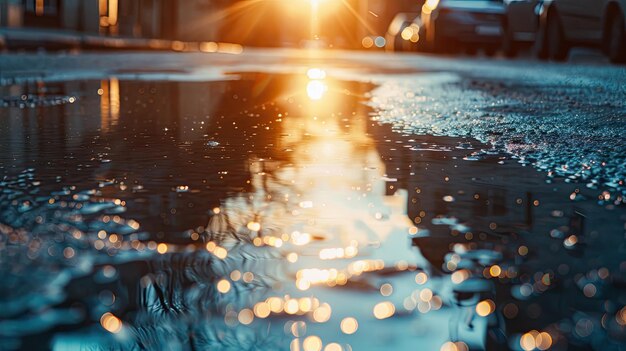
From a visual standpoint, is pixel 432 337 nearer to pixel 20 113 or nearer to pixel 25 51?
pixel 20 113

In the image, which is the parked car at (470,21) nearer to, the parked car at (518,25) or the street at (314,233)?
the parked car at (518,25)

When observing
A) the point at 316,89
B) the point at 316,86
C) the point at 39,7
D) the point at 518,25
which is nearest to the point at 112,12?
the point at 39,7

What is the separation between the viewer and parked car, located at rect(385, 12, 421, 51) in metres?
32.1

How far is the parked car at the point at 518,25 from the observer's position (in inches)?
877

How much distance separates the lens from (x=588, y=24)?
635 inches

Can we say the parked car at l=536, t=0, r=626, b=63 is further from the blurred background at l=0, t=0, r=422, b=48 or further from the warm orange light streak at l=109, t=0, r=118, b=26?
the warm orange light streak at l=109, t=0, r=118, b=26

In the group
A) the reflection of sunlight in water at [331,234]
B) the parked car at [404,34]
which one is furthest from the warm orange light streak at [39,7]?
the reflection of sunlight in water at [331,234]

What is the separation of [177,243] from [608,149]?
117 inches

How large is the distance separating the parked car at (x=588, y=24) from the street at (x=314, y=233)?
840 cm

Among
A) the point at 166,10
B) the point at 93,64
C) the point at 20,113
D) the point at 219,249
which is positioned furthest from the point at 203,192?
the point at 166,10

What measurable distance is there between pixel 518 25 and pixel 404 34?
1038 cm

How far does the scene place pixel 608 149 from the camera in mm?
5445

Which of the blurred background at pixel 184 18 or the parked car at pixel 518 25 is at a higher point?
the parked car at pixel 518 25

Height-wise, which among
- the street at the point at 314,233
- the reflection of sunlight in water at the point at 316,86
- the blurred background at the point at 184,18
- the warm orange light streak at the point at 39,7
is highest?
the street at the point at 314,233
